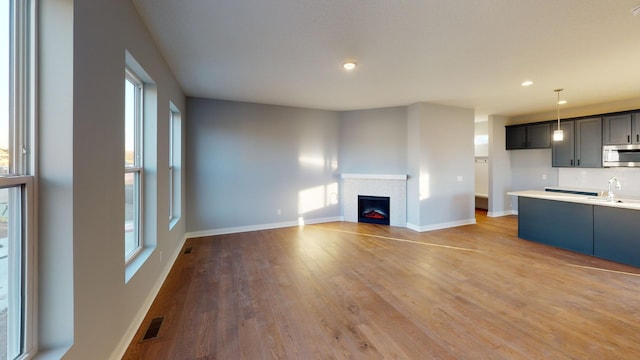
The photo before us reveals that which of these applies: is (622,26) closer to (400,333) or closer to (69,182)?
(400,333)

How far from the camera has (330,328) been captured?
2.25 meters

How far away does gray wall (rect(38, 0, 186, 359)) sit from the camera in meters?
1.28

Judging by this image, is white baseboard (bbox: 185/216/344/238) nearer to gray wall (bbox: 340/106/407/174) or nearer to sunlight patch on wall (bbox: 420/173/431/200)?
gray wall (bbox: 340/106/407/174)

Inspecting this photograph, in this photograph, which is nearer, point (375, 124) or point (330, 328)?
point (330, 328)

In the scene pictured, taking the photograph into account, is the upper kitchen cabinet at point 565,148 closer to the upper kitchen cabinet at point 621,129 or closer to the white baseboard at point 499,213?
the upper kitchen cabinet at point 621,129

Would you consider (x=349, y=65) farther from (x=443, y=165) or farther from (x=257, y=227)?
(x=257, y=227)

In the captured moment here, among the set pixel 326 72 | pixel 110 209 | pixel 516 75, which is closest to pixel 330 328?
pixel 110 209

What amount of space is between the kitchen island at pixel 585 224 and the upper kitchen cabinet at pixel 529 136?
2.47 metres

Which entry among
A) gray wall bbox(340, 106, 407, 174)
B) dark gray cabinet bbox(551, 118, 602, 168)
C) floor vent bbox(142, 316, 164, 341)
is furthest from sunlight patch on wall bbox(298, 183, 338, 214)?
dark gray cabinet bbox(551, 118, 602, 168)

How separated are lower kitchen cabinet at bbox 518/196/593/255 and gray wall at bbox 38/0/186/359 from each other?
593cm

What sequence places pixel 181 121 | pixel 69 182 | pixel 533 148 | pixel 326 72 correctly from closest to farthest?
pixel 69 182
pixel 326 72
pixel 181 121
pixel 533 148

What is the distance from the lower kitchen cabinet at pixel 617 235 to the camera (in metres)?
3.62

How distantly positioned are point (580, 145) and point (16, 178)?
27.0 ft

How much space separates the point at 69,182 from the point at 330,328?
205cm
